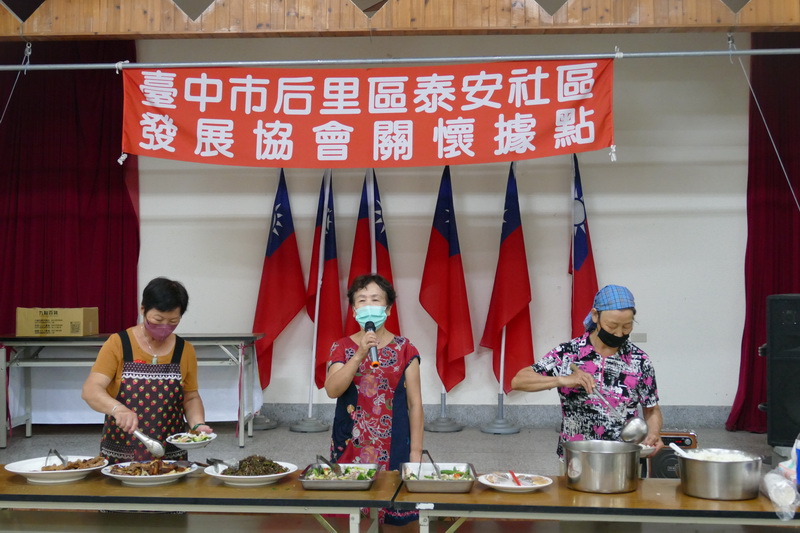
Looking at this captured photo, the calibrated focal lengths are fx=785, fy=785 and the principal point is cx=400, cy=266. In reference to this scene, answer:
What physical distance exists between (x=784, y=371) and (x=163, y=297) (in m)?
3.33

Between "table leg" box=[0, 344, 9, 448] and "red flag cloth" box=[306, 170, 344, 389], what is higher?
"red flag cloth" box=[306, 170, 344, 389]

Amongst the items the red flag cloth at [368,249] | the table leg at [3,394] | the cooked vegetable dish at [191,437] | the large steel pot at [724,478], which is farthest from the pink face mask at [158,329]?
the red flag cloth at [368,249]

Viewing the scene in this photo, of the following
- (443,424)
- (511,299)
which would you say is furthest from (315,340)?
(511,299)

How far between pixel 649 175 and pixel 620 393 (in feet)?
12.9

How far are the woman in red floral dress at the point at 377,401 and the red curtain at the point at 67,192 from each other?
13.6 ft

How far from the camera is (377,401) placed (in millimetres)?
2949

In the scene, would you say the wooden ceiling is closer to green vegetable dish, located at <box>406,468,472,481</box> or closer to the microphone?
the microphone

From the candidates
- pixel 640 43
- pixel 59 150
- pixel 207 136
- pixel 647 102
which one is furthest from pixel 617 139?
pixel 59 150

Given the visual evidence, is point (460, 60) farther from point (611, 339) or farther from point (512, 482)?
point (512, 482)

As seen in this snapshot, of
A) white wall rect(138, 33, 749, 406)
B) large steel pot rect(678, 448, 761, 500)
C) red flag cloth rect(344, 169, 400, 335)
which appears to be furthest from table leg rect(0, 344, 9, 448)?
large steel pot rect(678, 448, 761, 500)

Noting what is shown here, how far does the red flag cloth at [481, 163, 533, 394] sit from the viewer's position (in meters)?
6.27

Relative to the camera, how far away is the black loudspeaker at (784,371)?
4.23 m

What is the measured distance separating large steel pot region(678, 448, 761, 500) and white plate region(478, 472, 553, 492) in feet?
1.46

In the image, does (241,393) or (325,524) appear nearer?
(325,524)
